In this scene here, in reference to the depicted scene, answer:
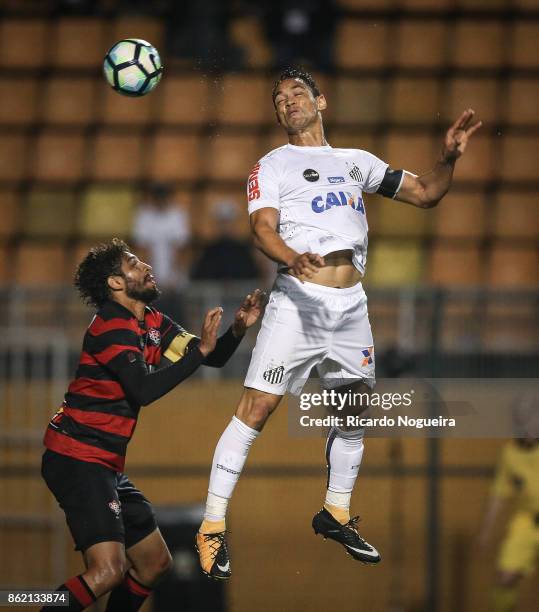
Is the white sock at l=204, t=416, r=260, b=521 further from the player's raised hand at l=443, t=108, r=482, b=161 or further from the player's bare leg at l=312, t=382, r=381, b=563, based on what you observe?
the player's raised hand at l=443, t=108, r=482, b=161

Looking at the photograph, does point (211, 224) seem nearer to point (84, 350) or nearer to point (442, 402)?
point (442, 402)

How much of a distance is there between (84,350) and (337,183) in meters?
1.41

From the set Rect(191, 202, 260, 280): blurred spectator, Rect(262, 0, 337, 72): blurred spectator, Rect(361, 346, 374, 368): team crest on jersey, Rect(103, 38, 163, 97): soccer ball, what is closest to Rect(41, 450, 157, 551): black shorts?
Rect(361, 346, 374, 368): team crest on jersey

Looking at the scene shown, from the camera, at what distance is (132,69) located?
248 inches

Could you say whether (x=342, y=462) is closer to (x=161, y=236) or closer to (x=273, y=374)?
(x=273, y=374)

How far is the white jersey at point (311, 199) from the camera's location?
5840mm

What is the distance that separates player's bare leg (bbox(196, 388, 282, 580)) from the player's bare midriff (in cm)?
56

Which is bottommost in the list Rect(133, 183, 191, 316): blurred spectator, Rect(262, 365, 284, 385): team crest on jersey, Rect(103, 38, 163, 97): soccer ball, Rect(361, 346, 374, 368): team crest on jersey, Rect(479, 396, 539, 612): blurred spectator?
Rect(479, 396, 539, 612): blurred spectator

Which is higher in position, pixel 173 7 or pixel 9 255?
pixel 173 7

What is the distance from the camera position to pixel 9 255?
11.5m

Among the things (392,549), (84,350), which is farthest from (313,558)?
(84,350)

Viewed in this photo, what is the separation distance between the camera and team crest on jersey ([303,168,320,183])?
5.90 m

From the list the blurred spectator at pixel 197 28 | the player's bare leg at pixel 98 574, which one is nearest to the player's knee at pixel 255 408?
the player's bare leg at pixel 98 574

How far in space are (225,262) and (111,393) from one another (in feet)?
11.4
